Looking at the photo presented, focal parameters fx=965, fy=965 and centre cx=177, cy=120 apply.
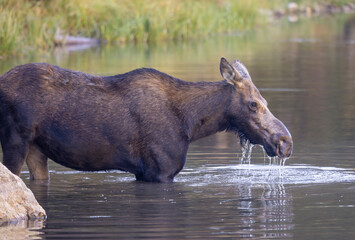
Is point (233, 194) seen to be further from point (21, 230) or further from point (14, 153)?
point (21, 230)

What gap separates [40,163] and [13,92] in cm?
102

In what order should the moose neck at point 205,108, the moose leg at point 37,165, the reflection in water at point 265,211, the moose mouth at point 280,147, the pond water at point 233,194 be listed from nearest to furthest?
the reflection in water at point 265,211, the pond water at point 233,194, the moose mouth at point 280,147, the moose neck at point 205,108, the moose leg at point 37,165

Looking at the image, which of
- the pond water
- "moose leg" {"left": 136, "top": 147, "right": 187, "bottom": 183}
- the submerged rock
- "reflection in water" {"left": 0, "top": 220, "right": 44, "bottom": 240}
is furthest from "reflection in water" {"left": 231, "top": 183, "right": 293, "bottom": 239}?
the submerged rock

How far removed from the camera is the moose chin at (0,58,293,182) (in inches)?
370

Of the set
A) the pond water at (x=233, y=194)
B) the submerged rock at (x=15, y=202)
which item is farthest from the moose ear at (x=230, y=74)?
the submerged rock at (x=15, y=202)

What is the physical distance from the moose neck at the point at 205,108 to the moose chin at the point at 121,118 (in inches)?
0.4

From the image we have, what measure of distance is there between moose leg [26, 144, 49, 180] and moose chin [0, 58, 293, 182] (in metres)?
0.12

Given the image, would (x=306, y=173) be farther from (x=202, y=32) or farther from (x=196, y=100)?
(x=202, y=32)

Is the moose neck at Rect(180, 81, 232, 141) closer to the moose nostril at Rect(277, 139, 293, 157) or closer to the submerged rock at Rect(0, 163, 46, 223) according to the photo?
the moose nostril at Rect(277, 139, 293, 157)

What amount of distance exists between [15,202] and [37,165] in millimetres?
1860

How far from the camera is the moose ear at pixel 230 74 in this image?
31.4 ft

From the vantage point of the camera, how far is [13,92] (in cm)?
935

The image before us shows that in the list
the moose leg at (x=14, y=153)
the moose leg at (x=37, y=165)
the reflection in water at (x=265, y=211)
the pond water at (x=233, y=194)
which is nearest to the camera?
the reflection in water at (x=265, y=211)

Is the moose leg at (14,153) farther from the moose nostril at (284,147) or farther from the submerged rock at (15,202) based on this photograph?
the moose nostril at (284,147)
